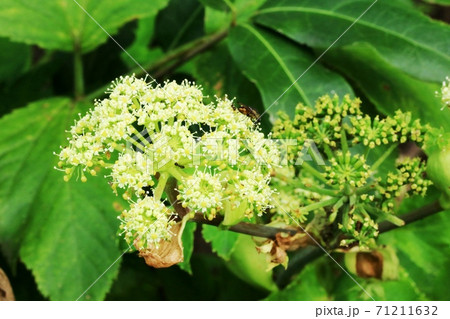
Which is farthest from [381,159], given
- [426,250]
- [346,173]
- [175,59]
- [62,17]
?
[62,17]

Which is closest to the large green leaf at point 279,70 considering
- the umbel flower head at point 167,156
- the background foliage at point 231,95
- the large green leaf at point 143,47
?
the background foliage at point 231,95

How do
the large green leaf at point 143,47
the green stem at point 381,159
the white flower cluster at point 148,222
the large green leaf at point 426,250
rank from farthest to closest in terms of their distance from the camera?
the large green leaf at point 143,47
the large green leaf at point 426,250
the green stem at point 381,159
the white flower cluster at point 148,222

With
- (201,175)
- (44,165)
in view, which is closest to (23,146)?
(44,165)

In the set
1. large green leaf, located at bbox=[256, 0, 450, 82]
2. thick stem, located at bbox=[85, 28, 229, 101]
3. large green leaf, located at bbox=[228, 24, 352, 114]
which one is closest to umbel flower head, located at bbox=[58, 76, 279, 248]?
large green leaf, located at bbox=[228, 24, 352, 114]

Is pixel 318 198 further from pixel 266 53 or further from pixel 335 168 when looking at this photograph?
pixel 266 53

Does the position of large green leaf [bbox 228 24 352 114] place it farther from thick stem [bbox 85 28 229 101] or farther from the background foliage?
thick stem [bbox 85 28 229 101]

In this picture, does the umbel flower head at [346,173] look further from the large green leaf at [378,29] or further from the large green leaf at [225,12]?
the large green leaf at [225,12]
